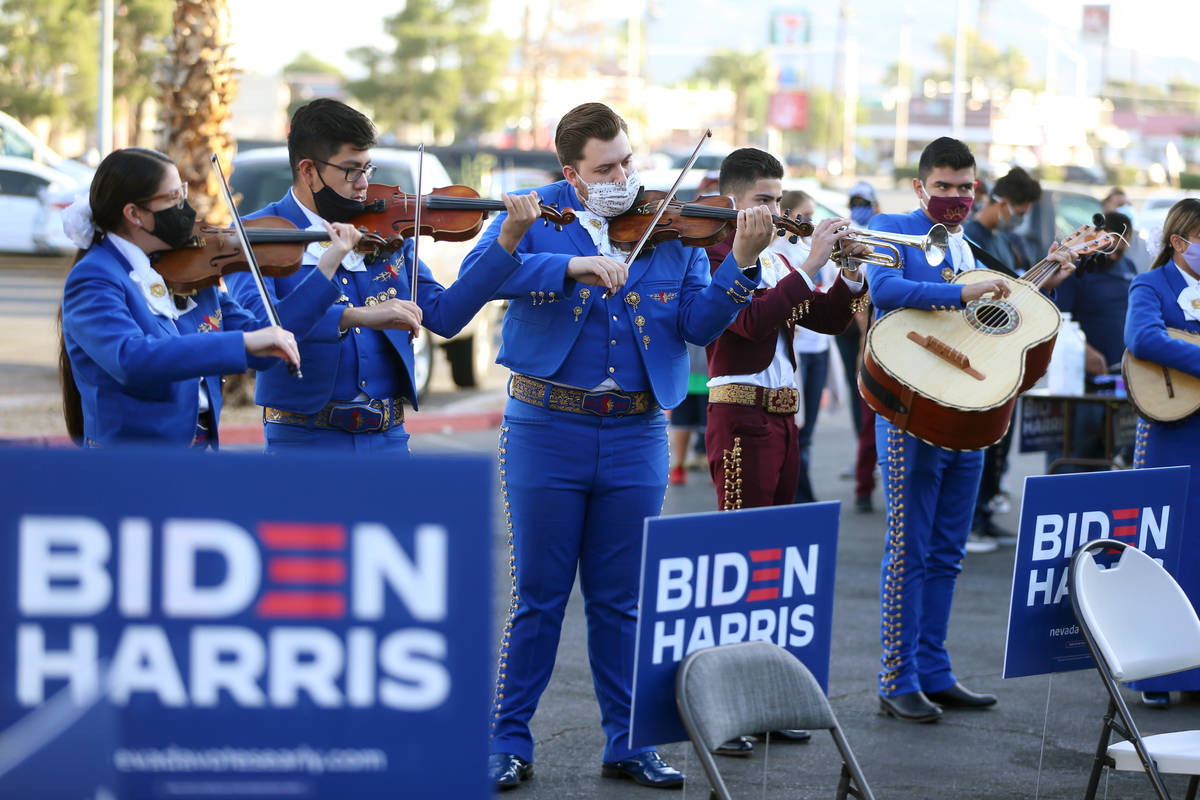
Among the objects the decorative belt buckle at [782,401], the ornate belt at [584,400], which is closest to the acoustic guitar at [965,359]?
the decorative belt buckle at [782,401]

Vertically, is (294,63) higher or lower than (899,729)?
higher

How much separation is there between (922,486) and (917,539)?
20 cm

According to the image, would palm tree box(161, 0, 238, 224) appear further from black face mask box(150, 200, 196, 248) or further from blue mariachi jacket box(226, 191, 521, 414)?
black face mask box(150, 200, 196, 248)

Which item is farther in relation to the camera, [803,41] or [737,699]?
[803,41]

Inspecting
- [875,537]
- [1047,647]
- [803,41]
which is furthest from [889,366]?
[803,41]

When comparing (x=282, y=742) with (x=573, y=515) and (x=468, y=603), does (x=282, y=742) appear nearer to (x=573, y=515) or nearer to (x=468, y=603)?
(x=468, y=603)

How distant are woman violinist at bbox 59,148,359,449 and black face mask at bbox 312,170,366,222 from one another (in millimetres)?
337

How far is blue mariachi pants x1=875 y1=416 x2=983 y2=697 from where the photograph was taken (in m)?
5.39

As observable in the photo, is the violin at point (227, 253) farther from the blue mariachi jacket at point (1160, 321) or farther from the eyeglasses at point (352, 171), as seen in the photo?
the blue mariachi jacket at point (1160, 321)

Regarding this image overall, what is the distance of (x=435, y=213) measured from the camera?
4.62m

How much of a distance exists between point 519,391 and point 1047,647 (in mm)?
1743

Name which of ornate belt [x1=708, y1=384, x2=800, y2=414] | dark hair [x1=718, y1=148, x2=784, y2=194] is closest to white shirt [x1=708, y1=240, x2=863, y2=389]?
ornate belt [x1=708, y1=384, x2=800, y2=414]

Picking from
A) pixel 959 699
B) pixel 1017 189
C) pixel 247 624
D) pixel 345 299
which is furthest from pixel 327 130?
pixel 1017 189

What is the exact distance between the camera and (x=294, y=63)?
125 m
